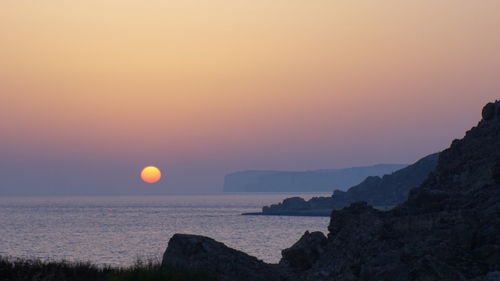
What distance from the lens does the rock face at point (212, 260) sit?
80.6ft

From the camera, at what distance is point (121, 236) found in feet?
485

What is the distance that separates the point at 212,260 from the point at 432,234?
7.44 m

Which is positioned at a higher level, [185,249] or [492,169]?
[492,169]

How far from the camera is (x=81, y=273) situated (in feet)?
76.9

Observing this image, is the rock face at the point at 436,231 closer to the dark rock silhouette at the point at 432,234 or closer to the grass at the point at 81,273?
the dark rock silhouette at the point at 432,234

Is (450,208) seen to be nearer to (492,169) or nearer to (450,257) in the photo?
(492,169)

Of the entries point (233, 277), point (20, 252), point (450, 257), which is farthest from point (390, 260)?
point (20, 252)

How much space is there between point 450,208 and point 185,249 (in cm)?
1048

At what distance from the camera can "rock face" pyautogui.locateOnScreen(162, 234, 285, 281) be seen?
80.6 ft

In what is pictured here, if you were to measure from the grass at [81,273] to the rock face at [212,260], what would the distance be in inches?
75.6

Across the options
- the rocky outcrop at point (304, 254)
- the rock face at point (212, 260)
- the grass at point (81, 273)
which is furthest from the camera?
→ the rocky outcrop at point (304, 254)

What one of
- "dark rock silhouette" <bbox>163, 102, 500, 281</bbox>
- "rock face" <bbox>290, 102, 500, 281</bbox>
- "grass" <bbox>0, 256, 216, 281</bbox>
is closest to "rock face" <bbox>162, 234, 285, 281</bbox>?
"dark rock silhouette" <bbox>163, 102, 500, 281</bbox>

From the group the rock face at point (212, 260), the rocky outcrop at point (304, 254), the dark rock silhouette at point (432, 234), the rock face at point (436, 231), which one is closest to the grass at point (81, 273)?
the rock face at point (212, 260)

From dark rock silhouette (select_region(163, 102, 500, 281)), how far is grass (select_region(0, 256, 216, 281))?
3014 mm
